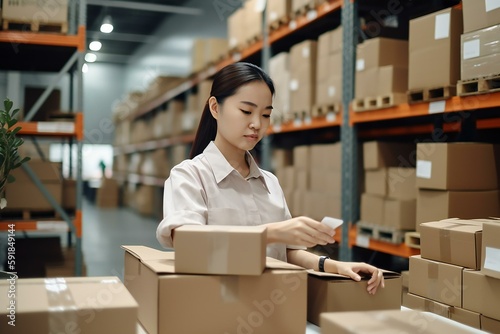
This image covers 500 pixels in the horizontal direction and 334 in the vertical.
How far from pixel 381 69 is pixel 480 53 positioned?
3.30ft

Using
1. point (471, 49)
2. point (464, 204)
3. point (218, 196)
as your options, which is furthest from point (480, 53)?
point (218, 196)

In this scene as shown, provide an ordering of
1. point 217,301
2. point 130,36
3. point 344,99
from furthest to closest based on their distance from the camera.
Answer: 1. point 130,36
2. point 344,99
3. point 217,301

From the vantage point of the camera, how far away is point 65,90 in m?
18.9

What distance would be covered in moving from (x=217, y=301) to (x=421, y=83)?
8.19ft

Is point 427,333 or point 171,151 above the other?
point 171,151

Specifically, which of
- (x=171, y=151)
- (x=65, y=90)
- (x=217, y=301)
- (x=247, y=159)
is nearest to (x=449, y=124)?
(x=247, y=159)

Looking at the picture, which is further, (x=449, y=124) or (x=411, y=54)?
(x=449, y=124)

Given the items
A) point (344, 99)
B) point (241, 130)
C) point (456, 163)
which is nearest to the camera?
point (241, 130)

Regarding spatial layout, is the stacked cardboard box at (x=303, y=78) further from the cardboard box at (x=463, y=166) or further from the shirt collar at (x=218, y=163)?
the shirt collar at (x=218, y=163)

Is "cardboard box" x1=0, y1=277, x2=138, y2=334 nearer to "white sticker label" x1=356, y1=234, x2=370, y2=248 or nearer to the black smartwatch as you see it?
the black smartwatch

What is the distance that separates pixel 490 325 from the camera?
1896mm

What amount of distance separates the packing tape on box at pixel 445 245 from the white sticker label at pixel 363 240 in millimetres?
1971

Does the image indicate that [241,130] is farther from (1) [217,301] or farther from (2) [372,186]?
(2) [372,186]

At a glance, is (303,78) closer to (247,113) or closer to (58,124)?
(58,124)
